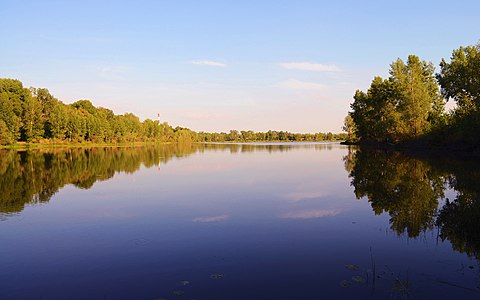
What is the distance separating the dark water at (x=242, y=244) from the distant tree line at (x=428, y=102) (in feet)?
135

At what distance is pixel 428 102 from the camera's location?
77.2 m

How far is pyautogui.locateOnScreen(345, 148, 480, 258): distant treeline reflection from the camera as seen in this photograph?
47.9 feet

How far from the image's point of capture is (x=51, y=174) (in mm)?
37375

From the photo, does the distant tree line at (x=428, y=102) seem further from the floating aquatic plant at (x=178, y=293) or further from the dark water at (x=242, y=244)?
the floating aquatic plant at (x=178, y=293)

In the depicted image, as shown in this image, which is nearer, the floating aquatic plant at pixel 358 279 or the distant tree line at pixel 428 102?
the floating aquatic plant at pixel 358 279

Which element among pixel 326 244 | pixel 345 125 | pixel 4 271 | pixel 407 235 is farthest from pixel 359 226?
pixel 345 125

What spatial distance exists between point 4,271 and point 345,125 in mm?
186489

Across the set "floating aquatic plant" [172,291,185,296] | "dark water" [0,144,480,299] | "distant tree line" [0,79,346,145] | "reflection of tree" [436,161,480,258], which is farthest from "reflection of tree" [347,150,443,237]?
"distant tree line" [0,79,346,145]

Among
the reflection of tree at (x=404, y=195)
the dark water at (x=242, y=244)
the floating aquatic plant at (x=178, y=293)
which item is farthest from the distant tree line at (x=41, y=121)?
the floating aquatic plant at (x=178, y=293)

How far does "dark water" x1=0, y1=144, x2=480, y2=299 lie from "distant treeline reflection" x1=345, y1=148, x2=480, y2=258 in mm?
92

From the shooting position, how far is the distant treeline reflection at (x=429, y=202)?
14.6 m

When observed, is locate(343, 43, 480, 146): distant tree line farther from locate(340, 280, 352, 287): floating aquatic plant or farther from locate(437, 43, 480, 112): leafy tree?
locate(340, 280, 352, 287): floating aquatic plant

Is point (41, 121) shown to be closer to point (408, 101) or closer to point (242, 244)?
point (408, 101)

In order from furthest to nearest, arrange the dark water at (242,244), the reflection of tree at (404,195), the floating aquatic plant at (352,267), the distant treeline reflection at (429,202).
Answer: the reflection of tree at (404,195)
the distant treeline reflection at (429,202)
the floating aquatic plant at (352,267)
the dark water at (242,244)
